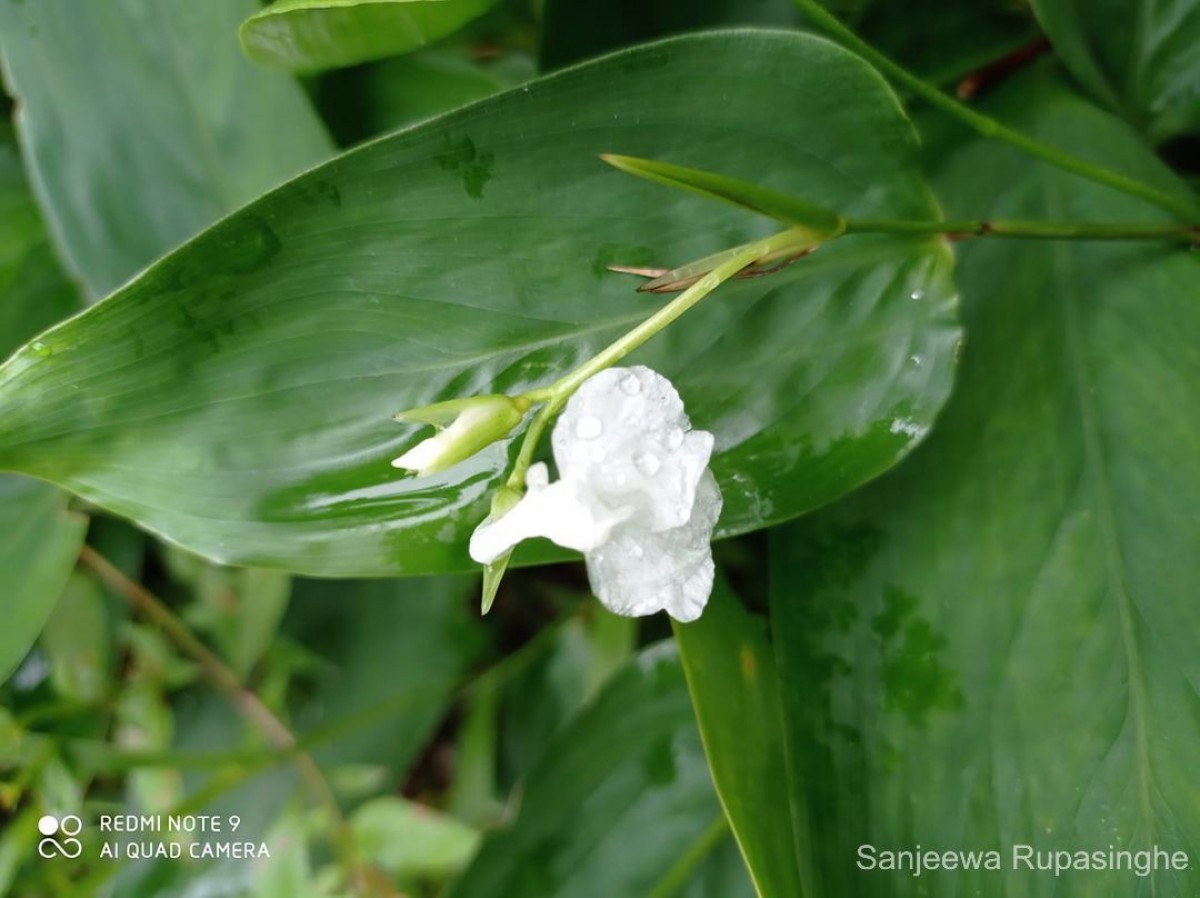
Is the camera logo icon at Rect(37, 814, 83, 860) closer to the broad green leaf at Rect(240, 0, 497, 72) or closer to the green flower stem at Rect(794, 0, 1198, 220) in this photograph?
the broad green leaf at Rect(240, 0, 497, 72)

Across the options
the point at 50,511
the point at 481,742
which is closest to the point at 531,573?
the point at 481,742

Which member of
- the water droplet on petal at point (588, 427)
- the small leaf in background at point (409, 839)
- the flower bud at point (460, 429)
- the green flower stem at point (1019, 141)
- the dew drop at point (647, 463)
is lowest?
the small leaf in background at point (409, 839)

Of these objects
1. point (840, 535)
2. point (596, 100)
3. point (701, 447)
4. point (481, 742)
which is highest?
point (596, 100)

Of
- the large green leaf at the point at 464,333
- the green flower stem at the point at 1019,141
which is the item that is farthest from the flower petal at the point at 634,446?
the green flower stem at the point at 1019,141

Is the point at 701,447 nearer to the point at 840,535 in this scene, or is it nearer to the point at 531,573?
the point at 840,535

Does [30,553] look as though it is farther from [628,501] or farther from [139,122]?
[628,501]

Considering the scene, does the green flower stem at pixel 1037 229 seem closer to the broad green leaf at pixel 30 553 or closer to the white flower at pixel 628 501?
the white flower at pixel 628 501

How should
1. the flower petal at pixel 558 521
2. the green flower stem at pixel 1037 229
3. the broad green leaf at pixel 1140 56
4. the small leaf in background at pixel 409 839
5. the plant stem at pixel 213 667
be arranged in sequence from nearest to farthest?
the flower petal at pixel 558 521, the green flower stem at pixel 1037 229, the broad green leaf at pixel 1140 56, the small leaf in background at pixel 409 839, the plant stem at pixel 213 667
